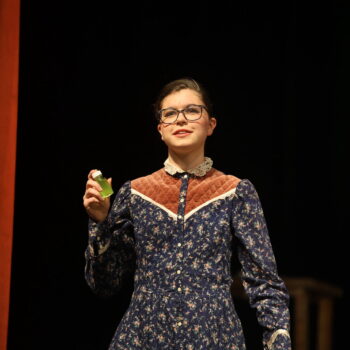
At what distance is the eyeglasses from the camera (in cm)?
193

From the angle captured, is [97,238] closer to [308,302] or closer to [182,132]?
[182,132]

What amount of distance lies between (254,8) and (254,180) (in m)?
0.64

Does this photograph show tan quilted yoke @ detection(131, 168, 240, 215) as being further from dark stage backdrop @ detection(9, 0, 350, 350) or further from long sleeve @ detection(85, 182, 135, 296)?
dark stage backdrop @ detection(9, 0, 350, 350)

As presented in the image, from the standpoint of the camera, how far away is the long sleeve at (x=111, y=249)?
190 centimetres

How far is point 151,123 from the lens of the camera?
2463 mm

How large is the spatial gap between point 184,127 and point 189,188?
0.17 meters

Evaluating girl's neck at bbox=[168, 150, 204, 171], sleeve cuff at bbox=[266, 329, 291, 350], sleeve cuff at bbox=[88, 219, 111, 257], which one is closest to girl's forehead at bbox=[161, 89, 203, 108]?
girl's neck at bbox=[168, 150, 204, 171]

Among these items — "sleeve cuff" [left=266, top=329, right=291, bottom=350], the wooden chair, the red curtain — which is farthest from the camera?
the wooden chair

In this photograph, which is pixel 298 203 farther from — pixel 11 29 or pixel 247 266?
pixel 11 29

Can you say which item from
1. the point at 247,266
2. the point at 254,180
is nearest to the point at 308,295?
the point at 254,180

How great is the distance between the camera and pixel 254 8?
264cm

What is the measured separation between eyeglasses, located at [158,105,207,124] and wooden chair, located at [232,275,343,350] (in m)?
0.86

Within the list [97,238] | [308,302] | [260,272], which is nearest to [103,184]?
[97,238]

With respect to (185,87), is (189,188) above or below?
below
